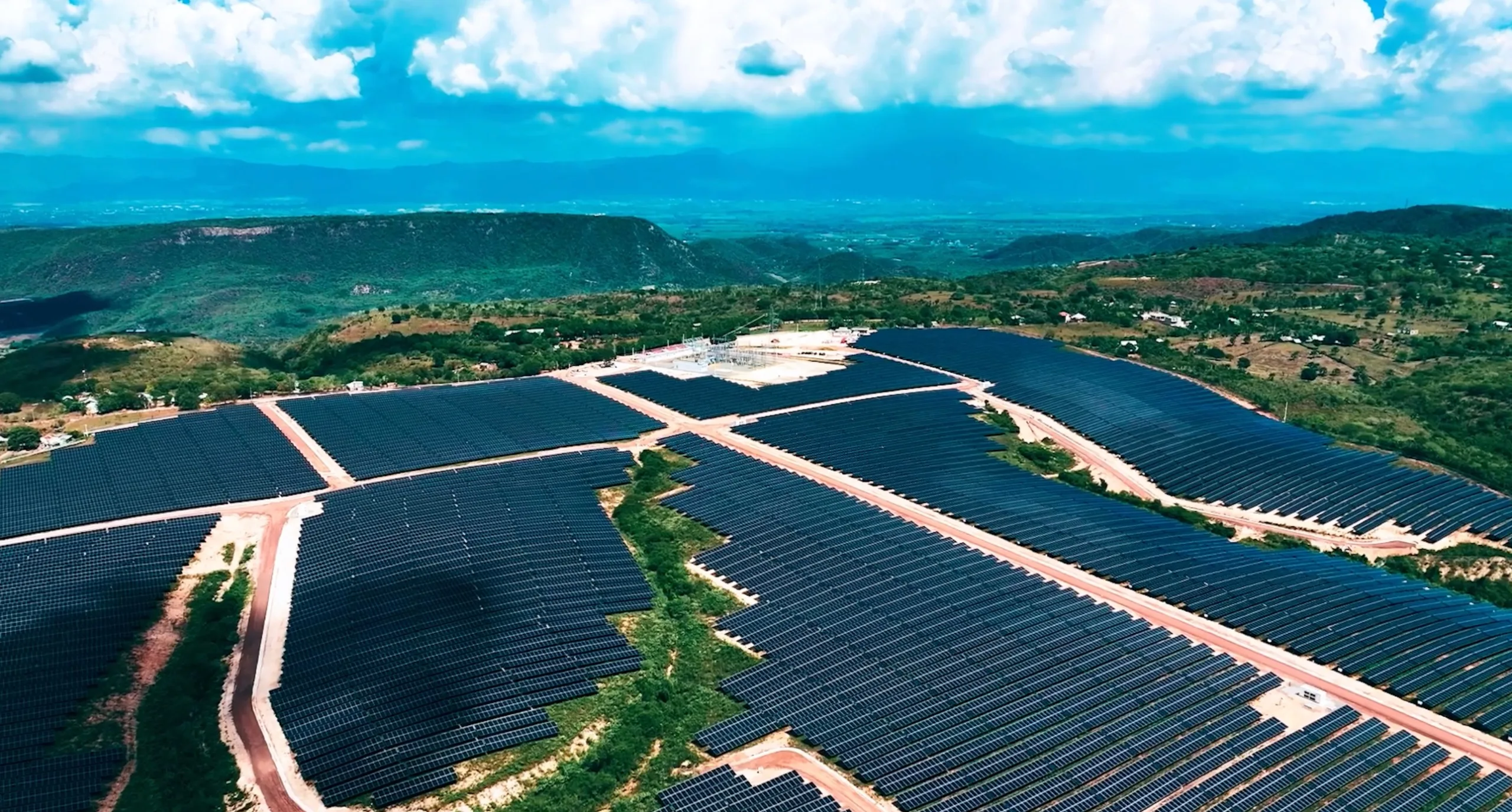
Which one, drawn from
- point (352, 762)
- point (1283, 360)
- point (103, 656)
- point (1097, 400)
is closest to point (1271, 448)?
point (1097, 400)

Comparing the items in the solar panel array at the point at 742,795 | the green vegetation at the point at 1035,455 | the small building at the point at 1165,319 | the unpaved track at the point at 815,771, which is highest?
the small building at the point at 1165,319

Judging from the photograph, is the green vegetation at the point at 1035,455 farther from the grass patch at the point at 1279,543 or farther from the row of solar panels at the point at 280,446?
the row of solar panels at the point at 280,446

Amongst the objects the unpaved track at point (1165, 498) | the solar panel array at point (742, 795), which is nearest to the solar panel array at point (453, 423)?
the unpaved track at point (1165, 498)

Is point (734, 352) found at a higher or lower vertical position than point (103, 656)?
higher

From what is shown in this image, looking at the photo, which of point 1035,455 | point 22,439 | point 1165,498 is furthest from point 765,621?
point 22,439

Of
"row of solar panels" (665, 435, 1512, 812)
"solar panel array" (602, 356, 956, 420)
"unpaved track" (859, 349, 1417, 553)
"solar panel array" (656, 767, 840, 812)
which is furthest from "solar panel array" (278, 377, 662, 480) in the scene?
"solar panel array" (656, 767, 840, 812)

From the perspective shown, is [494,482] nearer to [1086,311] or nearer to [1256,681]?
[1256,681]

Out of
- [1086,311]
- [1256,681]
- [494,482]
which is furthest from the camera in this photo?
[1086,311]
